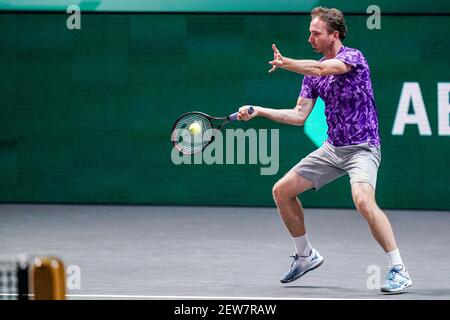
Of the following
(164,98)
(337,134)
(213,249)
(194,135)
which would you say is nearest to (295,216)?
(337,134)

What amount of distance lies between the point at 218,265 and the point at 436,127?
12.1 feet

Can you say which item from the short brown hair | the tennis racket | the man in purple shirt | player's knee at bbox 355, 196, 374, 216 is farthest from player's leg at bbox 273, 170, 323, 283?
the short brown hair

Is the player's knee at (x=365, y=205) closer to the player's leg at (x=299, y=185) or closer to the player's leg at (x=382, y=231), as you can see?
the player's leg at (x=382, y=231)

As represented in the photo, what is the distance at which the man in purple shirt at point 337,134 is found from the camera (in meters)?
7.06

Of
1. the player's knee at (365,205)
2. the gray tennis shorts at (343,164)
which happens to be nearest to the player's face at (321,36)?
the gray tennis shorts at (343,164)

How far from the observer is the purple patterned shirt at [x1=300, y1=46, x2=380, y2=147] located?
721 cm

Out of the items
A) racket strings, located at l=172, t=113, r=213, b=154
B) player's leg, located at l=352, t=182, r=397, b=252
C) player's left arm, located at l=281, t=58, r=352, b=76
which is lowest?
player's leg, located at l=352, t=182, r=397, b=252

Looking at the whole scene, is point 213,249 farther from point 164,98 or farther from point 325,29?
point 164,98

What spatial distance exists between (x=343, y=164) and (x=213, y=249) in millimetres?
1968

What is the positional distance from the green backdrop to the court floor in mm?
220

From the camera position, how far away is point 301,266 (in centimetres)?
754

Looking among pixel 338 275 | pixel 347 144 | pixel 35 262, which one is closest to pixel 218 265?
pixel 338 275

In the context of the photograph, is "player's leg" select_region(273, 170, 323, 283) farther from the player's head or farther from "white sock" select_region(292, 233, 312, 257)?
the player's head
